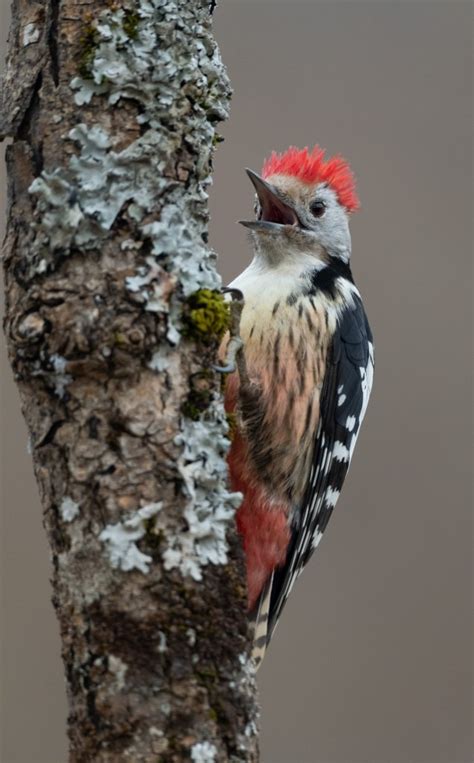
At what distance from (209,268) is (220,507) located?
17.8 inches

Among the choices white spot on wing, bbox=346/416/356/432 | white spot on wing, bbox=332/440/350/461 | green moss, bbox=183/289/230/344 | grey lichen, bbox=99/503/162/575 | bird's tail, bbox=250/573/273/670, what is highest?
green moss, bbox=183/289/230/344

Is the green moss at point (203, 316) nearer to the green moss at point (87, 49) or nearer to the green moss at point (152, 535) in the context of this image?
the green moss at point (152, 535)

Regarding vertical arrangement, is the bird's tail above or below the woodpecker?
below

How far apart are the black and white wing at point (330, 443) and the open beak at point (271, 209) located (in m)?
0.36

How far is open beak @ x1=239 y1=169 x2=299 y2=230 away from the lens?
304 cm

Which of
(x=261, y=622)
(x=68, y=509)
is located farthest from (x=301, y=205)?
(x=68, y=509)

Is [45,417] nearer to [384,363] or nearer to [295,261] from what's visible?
[295,261]

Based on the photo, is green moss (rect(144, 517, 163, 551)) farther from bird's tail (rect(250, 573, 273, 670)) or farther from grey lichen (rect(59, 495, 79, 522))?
bird's tail (rect(250, 573, 273, 670))

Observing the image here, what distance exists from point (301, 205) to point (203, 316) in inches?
57.4

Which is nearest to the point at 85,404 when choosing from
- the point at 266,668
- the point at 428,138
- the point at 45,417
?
the point at 45,417

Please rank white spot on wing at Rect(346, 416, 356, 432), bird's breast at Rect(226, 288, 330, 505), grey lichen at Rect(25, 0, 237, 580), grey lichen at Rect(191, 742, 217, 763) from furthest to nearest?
white spot on wing at Rect(346, 416, 356, 432) → bird's breast at Rect(226, 288, 330, 505) → grey lichen at Rect(25, 0, 237, 580) → grey lichen at Rect(191, 742, 217, 763)

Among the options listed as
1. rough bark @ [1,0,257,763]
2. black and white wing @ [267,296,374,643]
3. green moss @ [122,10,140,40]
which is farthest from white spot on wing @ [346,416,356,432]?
green moss @ [122,10,140,40]

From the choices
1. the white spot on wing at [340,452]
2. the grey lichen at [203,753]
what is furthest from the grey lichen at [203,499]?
the white spot on wing at [340,452]

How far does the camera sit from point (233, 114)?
4520 millimetres
